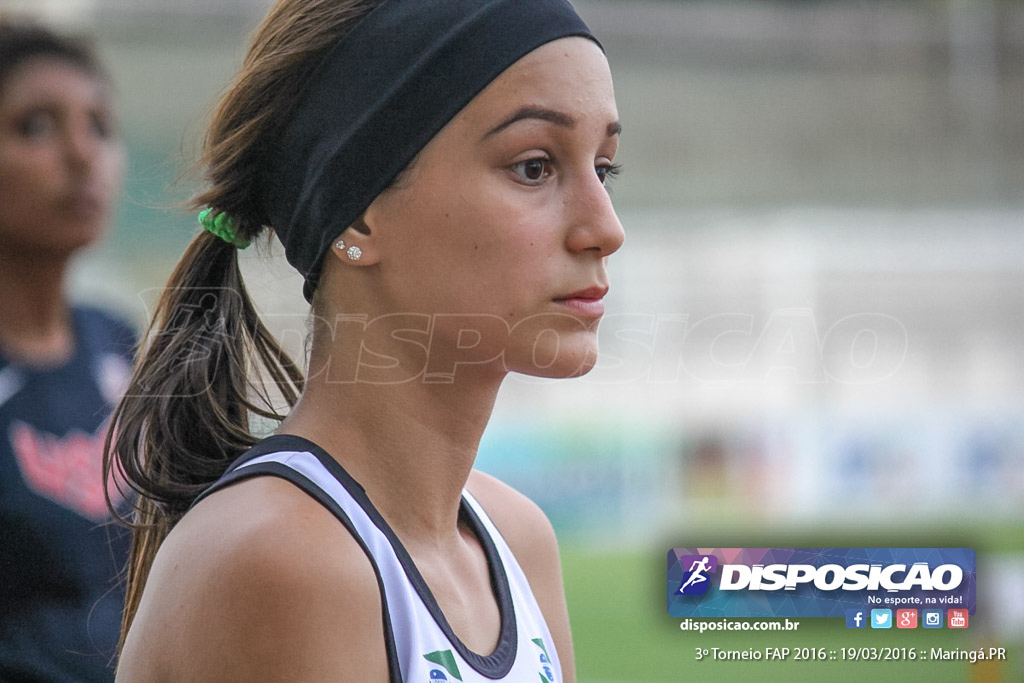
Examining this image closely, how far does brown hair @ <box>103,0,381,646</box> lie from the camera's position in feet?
4.60

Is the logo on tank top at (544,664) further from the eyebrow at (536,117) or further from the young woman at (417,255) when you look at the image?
the eyebrow at (536,117)

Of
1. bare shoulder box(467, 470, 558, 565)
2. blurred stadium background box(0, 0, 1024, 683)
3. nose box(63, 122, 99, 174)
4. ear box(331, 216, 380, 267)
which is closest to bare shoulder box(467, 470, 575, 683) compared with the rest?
bare shoulder box(467, 470, 558, 565)

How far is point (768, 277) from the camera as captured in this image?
40.3 ft

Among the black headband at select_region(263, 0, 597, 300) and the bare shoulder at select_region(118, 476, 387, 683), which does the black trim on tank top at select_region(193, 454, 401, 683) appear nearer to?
the bare shoulder at select_region(118, 476, 387, 683)

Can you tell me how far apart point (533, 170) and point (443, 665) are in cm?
56

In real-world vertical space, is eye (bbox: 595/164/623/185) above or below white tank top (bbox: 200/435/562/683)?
above

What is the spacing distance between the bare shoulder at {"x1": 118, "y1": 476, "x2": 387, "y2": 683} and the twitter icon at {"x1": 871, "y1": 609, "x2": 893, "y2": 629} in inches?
39.7

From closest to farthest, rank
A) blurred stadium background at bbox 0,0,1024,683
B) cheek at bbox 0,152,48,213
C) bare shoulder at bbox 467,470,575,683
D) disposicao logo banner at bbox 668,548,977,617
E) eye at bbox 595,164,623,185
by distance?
eye at bbox 595,164,623,185 < bare shoulder at bbox 467,470,575,683 < disposicao logo banner at bbox 668,548,977,617 < cheek at bbox 0,152,48,213 < blurred stadium background at bbox 0,0,1024,683

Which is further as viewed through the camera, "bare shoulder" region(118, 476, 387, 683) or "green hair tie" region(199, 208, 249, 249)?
"green hair tie" region(199, 208, 249, 249)

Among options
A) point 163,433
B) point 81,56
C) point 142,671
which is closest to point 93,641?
point 163,433

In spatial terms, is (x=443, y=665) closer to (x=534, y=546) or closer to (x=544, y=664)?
(x=544, y=664)

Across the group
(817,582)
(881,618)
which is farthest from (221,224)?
(881,618)

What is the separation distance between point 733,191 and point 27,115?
12.0 m

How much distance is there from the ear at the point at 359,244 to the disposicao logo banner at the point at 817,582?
853mm
